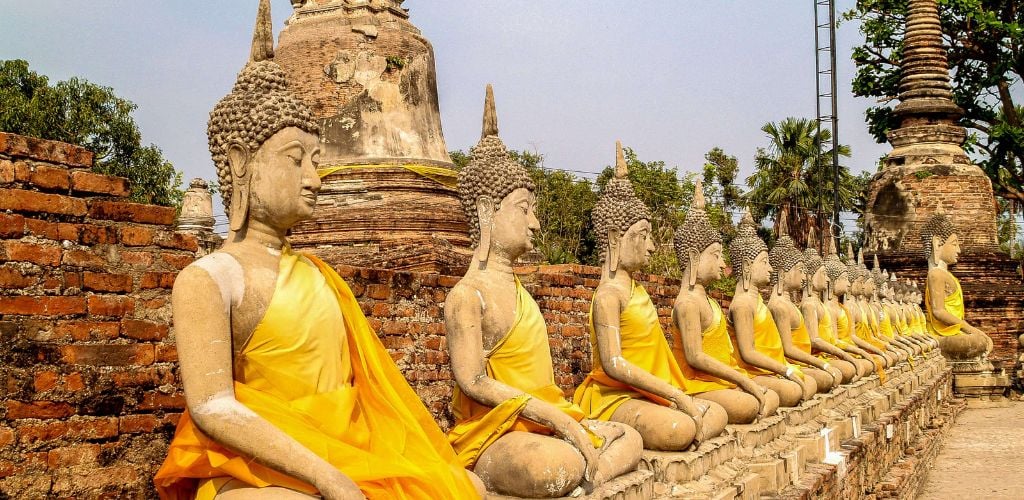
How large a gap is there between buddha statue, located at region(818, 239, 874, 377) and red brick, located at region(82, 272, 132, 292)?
8.76 metres

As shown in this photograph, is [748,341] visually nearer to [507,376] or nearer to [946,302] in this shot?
[507,376]

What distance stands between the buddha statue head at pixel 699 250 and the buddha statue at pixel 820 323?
340 centimetres

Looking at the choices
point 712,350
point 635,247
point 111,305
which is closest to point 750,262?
point 712,350

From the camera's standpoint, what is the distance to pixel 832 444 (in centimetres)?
880

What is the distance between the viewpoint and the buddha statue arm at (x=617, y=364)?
617cm

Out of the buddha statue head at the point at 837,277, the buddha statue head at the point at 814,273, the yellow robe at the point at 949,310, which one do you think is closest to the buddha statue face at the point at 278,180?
the buddha statue head at the point at 814,273

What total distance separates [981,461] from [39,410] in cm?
1218

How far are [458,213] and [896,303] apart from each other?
10.7m

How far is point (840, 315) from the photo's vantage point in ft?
43.8

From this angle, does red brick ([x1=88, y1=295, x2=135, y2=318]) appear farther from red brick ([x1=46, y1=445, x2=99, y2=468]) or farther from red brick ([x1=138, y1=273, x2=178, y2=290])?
red brick ([x1=46, y1=445, x2=99, y2=468])

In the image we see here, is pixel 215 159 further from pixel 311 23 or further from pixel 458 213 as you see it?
pixel 311 23

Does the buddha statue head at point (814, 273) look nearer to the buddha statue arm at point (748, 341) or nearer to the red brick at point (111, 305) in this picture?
the buddha statue arm at point (748, 341)

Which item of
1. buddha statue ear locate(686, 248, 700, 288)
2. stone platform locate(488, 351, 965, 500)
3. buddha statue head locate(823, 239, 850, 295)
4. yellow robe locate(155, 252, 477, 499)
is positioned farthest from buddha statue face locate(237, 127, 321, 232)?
buddha statue head locate(823, 239, 850, 295)

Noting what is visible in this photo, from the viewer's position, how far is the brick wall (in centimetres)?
412
